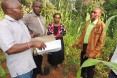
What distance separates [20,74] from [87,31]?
1790 mm

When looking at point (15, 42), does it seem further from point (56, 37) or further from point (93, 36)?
point (56, 37)

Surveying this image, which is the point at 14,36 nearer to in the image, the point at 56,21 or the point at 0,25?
→ the point at 0,25

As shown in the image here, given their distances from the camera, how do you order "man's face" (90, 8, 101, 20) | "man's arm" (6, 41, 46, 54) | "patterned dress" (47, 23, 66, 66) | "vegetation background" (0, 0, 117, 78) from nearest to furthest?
"man's arm" (6, 41, 46, 54) → "man's face" (90, 8, 101, 20) → "patterned dress" (47, 23, 66, 66) → "vegetation background" (0, 0, 117, 78)

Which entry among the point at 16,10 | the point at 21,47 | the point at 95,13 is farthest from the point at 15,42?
the point at 95,13

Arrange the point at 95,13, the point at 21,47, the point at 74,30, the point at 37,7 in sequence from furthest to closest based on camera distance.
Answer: the point at 74,30, the point at 95,13, the point at 37,7, the point at 21,47

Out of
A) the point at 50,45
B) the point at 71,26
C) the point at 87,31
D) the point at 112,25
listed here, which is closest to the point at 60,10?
the point at 71,26

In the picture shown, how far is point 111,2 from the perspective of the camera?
8.06 meters

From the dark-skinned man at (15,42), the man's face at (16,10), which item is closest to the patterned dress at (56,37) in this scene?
the dark-skinned man at (15,42)

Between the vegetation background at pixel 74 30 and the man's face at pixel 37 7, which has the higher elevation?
the man's face at pixel 37 7

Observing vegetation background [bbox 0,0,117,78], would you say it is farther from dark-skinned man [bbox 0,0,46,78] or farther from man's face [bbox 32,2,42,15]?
dark-skinned man [bbox 0,0,46,78]

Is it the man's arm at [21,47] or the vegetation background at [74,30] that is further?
the vegetation background at [74,30]

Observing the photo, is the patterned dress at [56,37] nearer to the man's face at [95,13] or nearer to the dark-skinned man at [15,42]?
the man's face at [95,13]

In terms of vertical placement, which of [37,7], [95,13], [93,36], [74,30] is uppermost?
[37,7]

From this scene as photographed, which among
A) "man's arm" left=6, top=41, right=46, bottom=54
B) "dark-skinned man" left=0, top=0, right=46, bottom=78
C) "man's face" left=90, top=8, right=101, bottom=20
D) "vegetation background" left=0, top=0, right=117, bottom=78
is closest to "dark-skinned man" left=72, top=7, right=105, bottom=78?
"man's face" left=90, top=8, right=101, bottom=20
